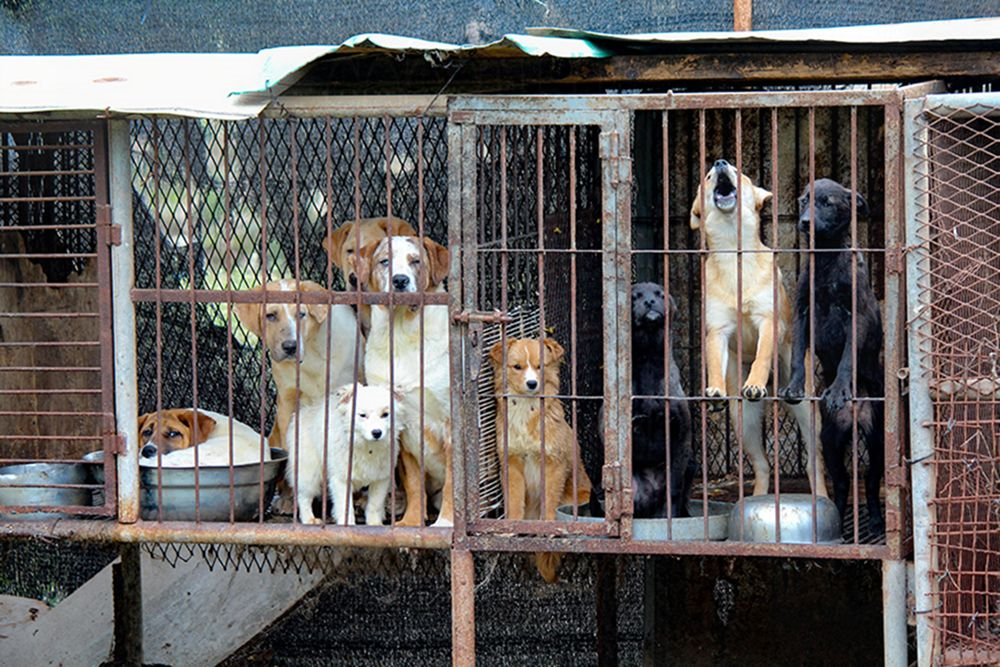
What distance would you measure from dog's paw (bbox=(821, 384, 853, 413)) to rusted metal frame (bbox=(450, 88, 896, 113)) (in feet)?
4.46

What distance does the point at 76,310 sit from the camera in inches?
352

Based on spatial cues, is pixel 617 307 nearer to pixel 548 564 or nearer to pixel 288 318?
pixel 548 564

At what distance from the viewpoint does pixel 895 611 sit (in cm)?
642

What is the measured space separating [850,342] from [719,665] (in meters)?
2.80

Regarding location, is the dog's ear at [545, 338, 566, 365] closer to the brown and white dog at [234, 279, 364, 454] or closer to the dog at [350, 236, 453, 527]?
the dog at [350, 236, 453, 527]

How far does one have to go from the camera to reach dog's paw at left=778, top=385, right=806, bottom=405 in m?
6.79

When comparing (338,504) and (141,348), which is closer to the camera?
(338,504)

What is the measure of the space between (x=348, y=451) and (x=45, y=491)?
1.38 meters

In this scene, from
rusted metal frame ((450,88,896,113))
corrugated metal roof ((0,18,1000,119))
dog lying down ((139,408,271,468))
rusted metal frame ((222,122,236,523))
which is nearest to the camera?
rusted metal frame ((450,88,896,113))

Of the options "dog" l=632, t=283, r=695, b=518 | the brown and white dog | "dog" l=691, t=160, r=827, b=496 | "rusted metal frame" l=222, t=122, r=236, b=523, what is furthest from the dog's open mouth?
"rusted metal frame" l=222, t=122, r=236, b=523

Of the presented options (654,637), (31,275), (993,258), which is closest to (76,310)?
(31,275)

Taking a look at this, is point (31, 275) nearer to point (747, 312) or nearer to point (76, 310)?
point (76, 310)

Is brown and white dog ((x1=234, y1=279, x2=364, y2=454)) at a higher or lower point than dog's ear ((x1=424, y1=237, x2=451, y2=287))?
lower

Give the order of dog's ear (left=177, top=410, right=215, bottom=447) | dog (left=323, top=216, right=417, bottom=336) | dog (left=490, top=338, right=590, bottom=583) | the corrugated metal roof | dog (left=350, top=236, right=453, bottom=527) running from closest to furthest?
the corrugated metal roof → dog (left=490, top=338, right=590, bottom=583) → dog (left=350, top=236, right=453, bottom=527) → dog's ear (left=177, top=410, right=215, bottom=447) → dog (left=323, top=216, right=417, bottom=336)
